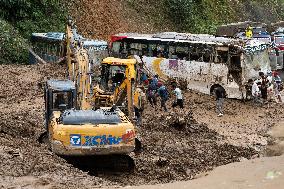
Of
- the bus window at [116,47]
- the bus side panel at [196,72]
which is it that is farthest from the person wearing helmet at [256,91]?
the bus window at [116,47]

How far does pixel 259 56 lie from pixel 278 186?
53.2ft

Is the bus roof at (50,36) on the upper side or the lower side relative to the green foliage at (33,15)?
lower

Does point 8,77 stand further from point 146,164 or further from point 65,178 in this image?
point 65,178

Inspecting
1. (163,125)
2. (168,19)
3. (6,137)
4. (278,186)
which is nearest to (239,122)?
(163,125)

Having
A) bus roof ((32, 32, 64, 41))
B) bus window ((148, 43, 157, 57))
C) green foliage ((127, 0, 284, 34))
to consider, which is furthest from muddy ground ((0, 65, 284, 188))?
green foliage ((127, 0, 284, 34))

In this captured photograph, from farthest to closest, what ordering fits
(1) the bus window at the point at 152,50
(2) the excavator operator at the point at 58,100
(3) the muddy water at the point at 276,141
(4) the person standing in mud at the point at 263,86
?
(1) the bus window at the point at 152,50 < (4) the person standing in mud at the point at 263,86 < (3) the muddy water at the point at 276,141 < (2) the excavator operator at the point at 58,100

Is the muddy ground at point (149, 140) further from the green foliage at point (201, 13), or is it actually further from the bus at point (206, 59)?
the green foliage at point (201, 13)

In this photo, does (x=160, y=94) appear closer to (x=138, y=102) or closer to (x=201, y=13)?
(x=138, y=102)

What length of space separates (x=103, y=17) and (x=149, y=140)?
23905 mm

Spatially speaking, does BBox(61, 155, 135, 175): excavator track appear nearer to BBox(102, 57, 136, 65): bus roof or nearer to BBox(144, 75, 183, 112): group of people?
BBox(102, 57, 136, 65): bus roof

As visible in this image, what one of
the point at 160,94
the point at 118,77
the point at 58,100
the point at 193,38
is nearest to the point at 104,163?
the point at 58,100

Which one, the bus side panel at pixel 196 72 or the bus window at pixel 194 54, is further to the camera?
the bus window at pixel 194 54

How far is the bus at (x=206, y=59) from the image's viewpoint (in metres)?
26.8

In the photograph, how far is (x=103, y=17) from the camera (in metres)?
41.9
